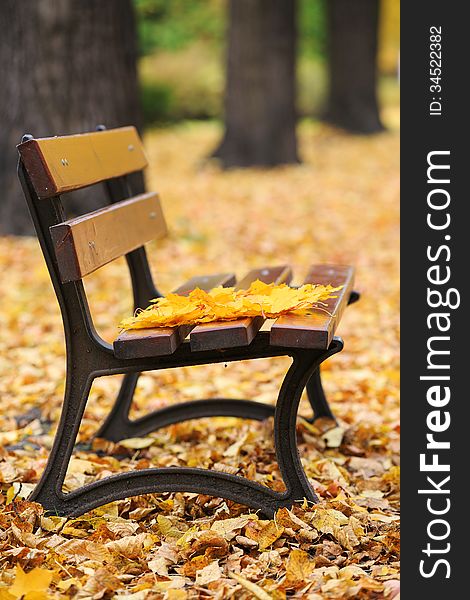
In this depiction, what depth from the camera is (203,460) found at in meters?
3.57

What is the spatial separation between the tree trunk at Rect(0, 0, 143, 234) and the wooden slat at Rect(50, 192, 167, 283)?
3076mm

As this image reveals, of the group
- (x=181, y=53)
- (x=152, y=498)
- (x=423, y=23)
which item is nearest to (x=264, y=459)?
(x=152, y=498)

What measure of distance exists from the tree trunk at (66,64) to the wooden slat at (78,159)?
9.92 ft

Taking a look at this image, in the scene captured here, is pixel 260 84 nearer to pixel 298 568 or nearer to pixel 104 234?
pixel 104 234

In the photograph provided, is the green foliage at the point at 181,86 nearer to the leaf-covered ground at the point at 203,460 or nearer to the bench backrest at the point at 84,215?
the leaf-covered ground at the point at 203,460

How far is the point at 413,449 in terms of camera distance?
2.56 metres

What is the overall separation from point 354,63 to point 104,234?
15605 mm

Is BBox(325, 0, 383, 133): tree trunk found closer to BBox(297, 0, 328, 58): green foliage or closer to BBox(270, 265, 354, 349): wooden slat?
BBox(297, 0, 328, 58): green foliage

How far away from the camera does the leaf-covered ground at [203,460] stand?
2643 millimetres

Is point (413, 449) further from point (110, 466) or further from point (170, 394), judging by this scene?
point (170, 394)

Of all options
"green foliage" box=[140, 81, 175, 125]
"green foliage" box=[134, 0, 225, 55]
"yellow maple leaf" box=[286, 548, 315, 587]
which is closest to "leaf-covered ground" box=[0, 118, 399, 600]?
"yellow maple leaf" box=[286, 548, 315, 587]

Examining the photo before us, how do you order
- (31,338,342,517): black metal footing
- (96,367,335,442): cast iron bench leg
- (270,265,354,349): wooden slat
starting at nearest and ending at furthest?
(270,265,354,349): wooden slat → (31,338,342,517): black metal footing → (96,367,335,442): cast iron bench leg

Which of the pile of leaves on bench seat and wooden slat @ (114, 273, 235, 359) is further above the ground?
the pile of leaves on bench seat

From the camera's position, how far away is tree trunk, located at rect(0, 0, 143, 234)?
22.5 feet
